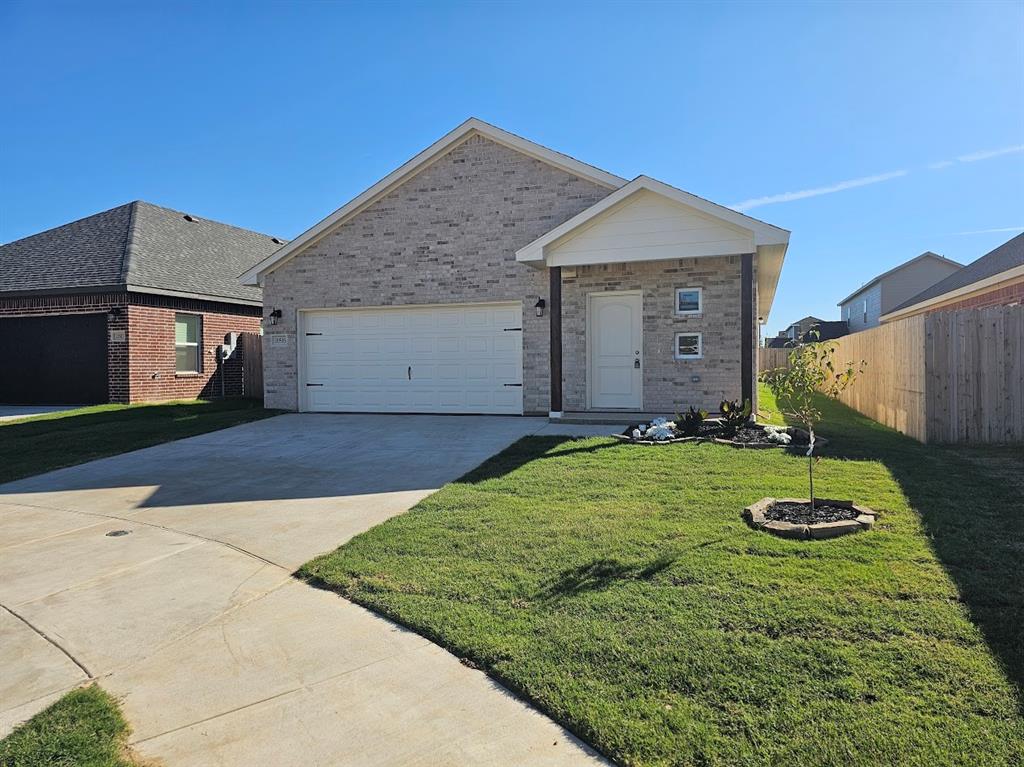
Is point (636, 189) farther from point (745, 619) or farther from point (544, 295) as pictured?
point (745, 619)

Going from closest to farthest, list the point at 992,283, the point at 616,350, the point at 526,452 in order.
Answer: the point at 526,452
the point at 616,350
the point at 992,283

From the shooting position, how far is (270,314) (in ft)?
49.4

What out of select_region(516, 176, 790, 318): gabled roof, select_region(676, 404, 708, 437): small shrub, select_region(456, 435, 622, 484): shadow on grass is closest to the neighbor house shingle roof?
select_region(516, 176, 790, 318): gabled roof

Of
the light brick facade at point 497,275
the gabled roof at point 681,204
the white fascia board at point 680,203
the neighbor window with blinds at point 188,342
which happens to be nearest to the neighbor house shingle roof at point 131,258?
the neighbor window with blinds at point 188,342

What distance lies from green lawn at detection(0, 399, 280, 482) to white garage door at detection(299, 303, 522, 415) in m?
1.68

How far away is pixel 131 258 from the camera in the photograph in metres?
16.6

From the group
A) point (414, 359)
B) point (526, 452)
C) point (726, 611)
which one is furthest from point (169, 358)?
point (726, 611)

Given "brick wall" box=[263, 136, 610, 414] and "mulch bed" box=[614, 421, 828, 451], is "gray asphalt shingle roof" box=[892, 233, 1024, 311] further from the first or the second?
"brick wall" box=[263, 136, 610, 414]

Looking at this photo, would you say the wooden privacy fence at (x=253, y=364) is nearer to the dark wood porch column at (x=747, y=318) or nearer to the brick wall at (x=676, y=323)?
the brick wall at (x=676, y=323)

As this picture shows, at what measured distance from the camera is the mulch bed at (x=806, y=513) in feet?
16.8

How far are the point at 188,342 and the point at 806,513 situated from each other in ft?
55.9

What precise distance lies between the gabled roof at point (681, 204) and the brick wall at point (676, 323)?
1022mm

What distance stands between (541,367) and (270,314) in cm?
684

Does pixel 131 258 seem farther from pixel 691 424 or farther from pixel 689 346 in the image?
pixel 691 424
